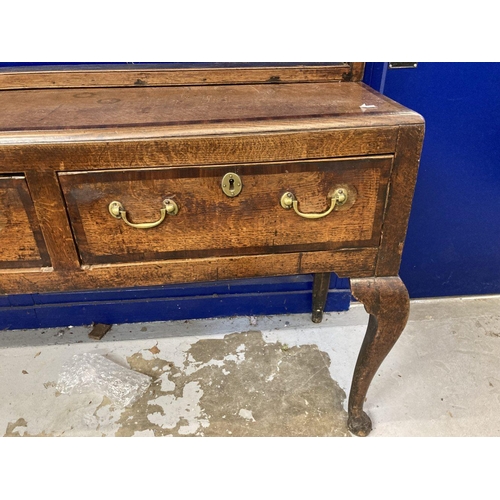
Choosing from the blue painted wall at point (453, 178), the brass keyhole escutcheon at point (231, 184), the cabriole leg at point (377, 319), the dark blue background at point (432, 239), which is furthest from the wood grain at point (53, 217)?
the blue painted wall at point (453, 178)

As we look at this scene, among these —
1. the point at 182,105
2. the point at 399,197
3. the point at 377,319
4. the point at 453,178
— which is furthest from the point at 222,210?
the point at 453,178

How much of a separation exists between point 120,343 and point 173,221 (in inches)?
36.4

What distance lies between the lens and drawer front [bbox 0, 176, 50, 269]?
834 mm

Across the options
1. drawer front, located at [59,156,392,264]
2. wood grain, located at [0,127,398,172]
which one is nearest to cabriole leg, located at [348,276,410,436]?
drawer front, located at [59,156,392,264]

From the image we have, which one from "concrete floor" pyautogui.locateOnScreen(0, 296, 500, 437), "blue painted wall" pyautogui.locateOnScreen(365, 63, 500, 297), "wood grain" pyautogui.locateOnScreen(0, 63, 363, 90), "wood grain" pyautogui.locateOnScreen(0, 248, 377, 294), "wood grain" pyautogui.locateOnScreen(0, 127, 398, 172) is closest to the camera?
"wood grain" pyautogui.locateOnScreen(0, 127, 398, 172)

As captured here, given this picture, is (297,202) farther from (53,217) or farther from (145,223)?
(53,217)

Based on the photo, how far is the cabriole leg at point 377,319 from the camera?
1.01 meters

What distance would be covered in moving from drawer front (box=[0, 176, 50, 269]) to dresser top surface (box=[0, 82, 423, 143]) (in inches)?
4.1

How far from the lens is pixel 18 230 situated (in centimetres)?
88

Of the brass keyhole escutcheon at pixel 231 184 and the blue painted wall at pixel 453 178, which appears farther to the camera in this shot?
the blue painted wall at pixel 453 178

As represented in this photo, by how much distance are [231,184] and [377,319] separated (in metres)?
0.52

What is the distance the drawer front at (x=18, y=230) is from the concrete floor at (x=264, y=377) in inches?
26.8

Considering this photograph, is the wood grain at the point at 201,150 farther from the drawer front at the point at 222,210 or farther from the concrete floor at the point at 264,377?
the concrete floor at the point at 264,377

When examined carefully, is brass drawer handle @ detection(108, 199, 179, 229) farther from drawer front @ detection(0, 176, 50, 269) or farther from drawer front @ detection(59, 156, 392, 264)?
drawer front @ detection(0, 176, 50, 269)
